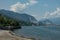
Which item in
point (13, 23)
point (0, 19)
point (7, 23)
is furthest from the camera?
point (13, 23)

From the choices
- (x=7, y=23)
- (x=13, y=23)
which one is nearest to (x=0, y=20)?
(x=7, y=23)

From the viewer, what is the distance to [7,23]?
128125 mm

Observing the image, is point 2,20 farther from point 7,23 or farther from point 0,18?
point 7,23

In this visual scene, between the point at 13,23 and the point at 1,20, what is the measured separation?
2385cm

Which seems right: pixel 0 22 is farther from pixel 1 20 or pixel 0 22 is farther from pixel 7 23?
pixel 7 23

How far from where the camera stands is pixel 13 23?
457 ft

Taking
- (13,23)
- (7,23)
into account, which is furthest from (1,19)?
(13,23)

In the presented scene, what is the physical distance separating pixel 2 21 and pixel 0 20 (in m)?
1.63

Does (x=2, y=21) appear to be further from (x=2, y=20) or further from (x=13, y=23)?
(x=13, y=23)

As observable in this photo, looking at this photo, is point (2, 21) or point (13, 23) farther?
point (13, 23)

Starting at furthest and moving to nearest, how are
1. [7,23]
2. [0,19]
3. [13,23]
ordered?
1. [13,23]
2. [7,23]
3. [0,19]

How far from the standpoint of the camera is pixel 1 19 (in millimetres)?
116125

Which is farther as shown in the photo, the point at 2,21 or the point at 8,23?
the point at 8,23

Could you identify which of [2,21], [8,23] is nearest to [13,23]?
[8,23]
